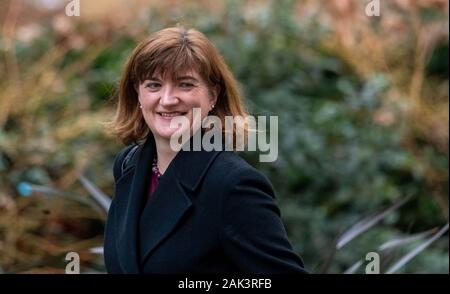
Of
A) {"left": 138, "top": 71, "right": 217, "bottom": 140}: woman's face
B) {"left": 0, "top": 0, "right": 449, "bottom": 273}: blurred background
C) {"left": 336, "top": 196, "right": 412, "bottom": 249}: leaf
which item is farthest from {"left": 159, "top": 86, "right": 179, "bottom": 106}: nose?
{"left": 0, "top": 0, "right": 449, "bottom": 273}: blurred background

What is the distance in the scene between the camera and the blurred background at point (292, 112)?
5.32 metres

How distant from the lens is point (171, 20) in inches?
221

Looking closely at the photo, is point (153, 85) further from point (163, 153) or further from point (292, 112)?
point (292, 112)

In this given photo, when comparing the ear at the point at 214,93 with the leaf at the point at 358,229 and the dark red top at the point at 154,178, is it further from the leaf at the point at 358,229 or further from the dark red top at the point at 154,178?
the leaf at the point at 358,229

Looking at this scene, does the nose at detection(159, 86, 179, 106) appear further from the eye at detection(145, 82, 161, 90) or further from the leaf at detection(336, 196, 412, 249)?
the leaf at detection(336, 196, 412, 249)

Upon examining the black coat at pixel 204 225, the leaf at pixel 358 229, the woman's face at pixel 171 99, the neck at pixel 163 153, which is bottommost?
the leaf at pixel 358 229

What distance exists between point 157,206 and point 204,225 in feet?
0.63

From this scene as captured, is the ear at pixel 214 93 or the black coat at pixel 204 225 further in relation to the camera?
the ear at pixel 214 93

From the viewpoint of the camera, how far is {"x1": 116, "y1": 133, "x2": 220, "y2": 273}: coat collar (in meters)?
2.33

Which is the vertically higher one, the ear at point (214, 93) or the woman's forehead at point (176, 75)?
the woman's forehead at point (176, 75)

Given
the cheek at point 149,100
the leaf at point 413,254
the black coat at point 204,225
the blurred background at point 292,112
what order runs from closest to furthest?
1. the black coat at point 204,225
2. the cheek at point 149,100
3. the leaf at point 413,254
4. the blurred background at point 292,112

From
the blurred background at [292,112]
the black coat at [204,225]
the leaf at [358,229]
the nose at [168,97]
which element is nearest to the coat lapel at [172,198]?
the black coat at [204,225]

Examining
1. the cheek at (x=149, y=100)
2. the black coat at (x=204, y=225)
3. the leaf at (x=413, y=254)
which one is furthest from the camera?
the leaf at (x=413, y=254)
